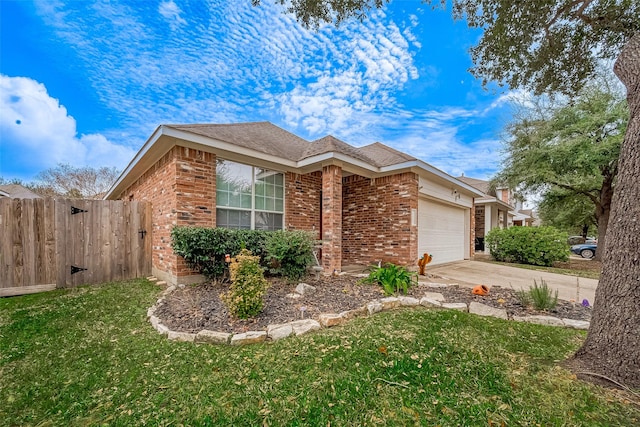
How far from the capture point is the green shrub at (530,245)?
10500 millimetres

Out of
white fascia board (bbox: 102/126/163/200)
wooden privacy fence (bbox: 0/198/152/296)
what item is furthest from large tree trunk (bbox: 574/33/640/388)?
wooden privacy fence (bbox: 0/198/152/296)

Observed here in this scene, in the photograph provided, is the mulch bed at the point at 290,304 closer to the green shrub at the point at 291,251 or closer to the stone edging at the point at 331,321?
the stone edging at the point at 331,321

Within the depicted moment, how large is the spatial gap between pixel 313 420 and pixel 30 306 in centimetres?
533

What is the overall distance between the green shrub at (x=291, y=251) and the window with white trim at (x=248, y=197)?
1269 mm

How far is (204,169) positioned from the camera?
571cm

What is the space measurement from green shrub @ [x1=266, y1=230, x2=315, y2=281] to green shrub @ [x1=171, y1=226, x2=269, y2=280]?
39cm

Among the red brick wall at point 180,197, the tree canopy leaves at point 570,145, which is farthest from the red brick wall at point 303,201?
the tree canopy leaves at point 570,145

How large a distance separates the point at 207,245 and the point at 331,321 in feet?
9.33

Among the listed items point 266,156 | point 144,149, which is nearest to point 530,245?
point 266,156

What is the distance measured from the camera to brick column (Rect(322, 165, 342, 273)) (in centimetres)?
648

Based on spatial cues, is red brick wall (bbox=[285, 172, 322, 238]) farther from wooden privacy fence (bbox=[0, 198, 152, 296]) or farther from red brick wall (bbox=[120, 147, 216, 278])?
wooden privacy fence (bbox=[0, 198, 152, 296])

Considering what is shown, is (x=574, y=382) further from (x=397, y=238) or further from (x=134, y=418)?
(x=397, y=238)

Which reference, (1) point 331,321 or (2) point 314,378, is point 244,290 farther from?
(2) point 314,378

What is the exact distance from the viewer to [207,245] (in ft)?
16.1
